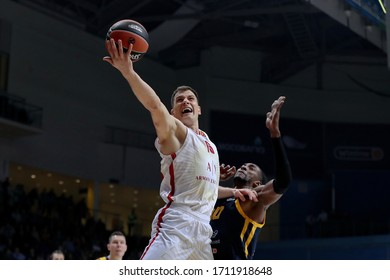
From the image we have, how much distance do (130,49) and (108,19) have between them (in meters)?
28.6

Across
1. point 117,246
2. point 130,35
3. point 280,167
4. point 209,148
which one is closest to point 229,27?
point 117,246

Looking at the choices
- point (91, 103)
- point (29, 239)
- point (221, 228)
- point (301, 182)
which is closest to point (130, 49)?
point (221, 228)

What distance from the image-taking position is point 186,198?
5898 millimetres

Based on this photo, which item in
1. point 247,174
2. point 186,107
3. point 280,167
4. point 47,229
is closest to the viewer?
point 186,107

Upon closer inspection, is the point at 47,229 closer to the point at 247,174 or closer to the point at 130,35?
the point at 247,174

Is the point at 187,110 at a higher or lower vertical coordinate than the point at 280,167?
higher

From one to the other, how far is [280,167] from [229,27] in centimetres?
3002

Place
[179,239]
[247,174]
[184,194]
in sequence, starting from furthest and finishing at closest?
[247,174] → [184,194] → [179,239]

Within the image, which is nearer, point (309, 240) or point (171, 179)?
point (171, 179)

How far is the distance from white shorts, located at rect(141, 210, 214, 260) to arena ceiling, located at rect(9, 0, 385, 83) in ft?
81.7

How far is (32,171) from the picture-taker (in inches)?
1238

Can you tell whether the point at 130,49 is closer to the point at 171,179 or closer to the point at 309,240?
the point at 171,179

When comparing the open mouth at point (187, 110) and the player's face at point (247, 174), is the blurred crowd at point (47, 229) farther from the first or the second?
the open mouth at point (187, 110)

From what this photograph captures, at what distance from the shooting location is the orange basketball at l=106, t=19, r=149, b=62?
5.73 m
